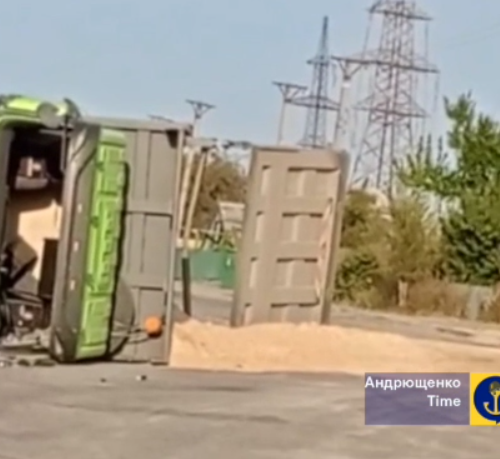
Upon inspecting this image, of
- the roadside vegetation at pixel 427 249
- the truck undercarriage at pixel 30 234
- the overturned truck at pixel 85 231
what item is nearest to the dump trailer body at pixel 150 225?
the overturned truck at pixel 85 231

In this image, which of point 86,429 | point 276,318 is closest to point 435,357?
point 276,318

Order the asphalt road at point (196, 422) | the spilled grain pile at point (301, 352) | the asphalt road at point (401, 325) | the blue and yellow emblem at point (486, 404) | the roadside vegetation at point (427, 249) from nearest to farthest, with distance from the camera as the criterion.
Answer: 1. the asphalt road at point (196, 422)
2. the blue and yellow emblem at point (486, 404)
3. the spilled grain pile at point (301, 352)
4. the asphalt road at point (401, 325)
5. the roadside vegetation at point (427, 249)

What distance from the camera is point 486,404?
442 inches

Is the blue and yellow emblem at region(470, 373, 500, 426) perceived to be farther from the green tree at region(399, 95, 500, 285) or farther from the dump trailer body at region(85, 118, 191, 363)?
the green tree at region(399, 95, 500, 285)

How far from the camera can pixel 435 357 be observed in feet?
56.2

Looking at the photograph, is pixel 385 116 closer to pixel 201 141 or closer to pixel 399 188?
pixel 399 188

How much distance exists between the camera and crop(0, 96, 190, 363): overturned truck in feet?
47.8

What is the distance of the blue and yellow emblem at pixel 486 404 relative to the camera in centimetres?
1112

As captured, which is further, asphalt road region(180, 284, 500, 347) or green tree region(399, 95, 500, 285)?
green tree region(399, 95, 500, 285)

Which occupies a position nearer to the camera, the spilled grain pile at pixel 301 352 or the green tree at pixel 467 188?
the spilled grain pile at pixel 301 352

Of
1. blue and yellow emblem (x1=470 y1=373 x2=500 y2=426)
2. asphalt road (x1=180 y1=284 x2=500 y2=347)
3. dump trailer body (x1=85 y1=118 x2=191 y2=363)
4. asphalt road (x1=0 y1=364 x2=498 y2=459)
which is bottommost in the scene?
asphalt road (x1=180 y1=284 x2=500 y2=347)

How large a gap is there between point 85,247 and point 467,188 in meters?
32.2

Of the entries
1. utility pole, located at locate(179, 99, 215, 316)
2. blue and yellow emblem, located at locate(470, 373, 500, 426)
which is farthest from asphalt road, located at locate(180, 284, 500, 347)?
blue and yellow emblem, located at locate(470, 373, 500, 426)

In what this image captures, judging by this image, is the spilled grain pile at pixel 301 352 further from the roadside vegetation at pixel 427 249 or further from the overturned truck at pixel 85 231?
the roadside vegetation at pixel 427 249
